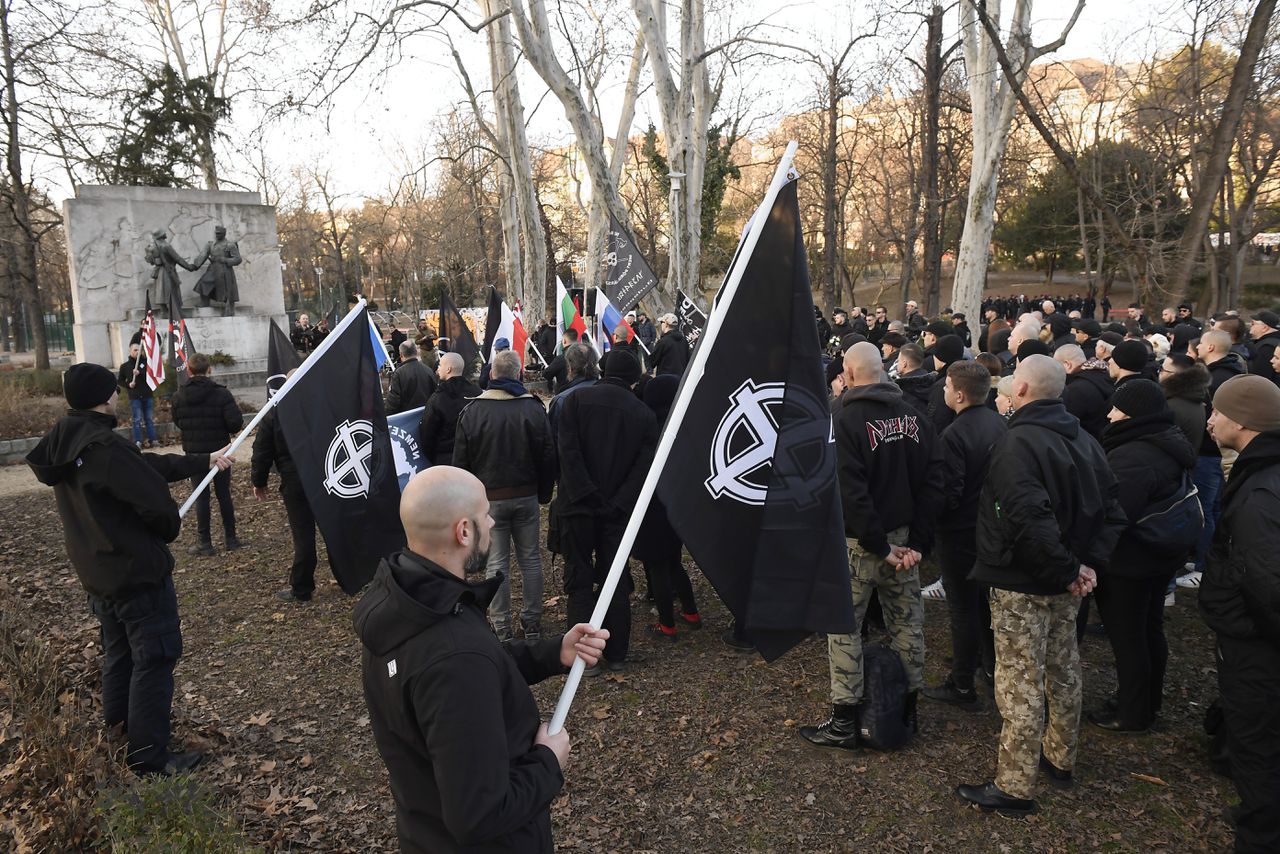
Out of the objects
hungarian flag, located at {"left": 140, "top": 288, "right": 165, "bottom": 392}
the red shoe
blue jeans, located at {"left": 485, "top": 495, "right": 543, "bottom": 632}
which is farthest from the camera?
hungarian flag, located at {"left": 140, "top": 288, "right": 165, "bottom": 392}

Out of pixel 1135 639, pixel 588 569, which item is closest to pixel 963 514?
pixel 1135 639

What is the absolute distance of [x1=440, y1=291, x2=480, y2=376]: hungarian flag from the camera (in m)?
13.0

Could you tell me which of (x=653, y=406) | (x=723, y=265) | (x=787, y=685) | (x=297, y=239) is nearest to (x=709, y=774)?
(x=787, y=685)

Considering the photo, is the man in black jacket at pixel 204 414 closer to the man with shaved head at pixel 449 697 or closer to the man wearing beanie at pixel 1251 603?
the man with shaved head at pixel 449 697

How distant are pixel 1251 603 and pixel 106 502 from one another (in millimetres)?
5474

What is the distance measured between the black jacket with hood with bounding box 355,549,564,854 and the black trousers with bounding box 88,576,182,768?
2.90 meters

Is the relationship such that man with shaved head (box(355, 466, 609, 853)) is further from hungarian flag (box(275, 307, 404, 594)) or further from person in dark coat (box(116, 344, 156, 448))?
person in dark coat (box(116, 344, 156, 448))

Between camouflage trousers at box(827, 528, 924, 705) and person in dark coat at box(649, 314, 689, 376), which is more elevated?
person in dark coat at box(649, 314, 689, 376)

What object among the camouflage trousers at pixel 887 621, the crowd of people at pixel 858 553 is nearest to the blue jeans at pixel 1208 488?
the crowd of people at pixel 858 553

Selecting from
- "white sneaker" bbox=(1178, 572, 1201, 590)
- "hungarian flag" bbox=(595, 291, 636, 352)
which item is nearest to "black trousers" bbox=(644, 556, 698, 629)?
→ "white sneaker" bbox=(1178, 572, 1201, 590)

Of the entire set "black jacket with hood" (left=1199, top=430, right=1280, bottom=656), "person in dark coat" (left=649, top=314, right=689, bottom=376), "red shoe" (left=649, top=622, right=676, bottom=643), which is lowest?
"red shoe" (left=649, top=622, right=676, bottom=643)

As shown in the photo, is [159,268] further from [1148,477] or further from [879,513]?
[1148,477]

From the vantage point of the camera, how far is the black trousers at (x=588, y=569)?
568cm

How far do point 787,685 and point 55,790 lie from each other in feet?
13.4
